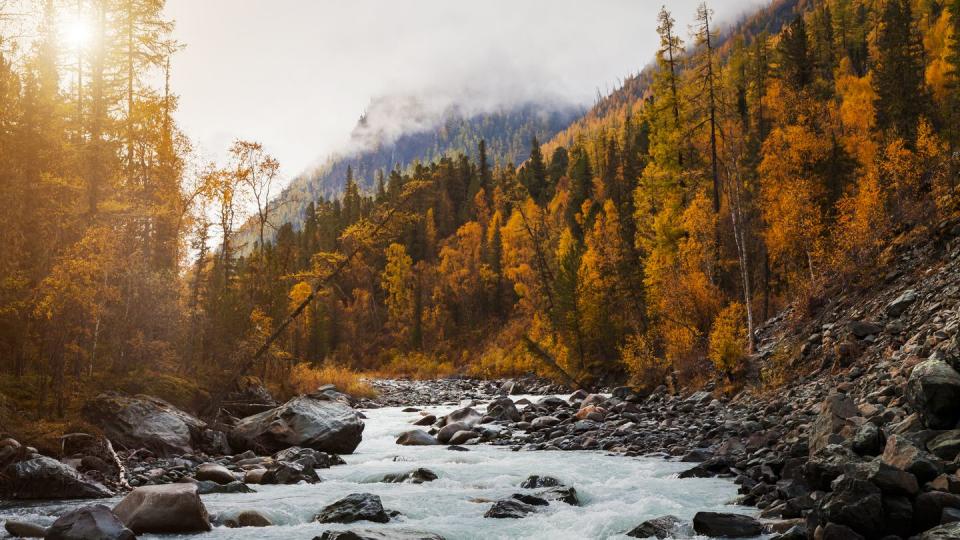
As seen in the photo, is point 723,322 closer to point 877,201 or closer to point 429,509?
point 877,201

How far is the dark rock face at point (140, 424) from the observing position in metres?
15.1

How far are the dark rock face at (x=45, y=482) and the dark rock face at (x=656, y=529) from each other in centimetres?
955

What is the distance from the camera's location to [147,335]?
1956cm

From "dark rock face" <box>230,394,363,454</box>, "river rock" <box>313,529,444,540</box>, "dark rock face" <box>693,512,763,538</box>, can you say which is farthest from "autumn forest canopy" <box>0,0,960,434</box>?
"dark rock face" <box>693,512,763,538</box>

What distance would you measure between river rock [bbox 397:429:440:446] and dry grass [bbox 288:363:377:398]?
10608 mm

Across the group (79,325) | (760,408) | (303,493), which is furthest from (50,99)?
(760,408)

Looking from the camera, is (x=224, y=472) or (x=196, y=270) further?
(x=196, y=270)

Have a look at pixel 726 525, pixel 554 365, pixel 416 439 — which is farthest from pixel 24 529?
pixel 554 365

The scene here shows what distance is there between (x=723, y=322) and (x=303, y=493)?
55.8 ft

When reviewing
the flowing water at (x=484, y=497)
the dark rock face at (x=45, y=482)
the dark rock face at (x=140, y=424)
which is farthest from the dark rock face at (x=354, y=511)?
the dark rock face at (x=140, y=424)

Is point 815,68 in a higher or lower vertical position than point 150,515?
higher

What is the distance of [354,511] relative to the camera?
1059cm

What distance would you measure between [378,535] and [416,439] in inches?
475

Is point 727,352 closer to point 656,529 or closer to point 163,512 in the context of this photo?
point 656,529
